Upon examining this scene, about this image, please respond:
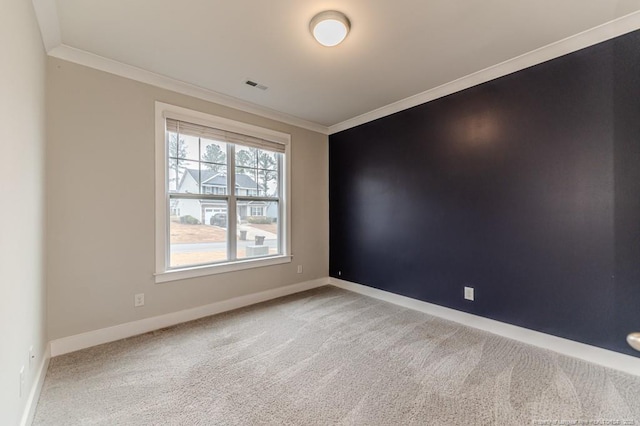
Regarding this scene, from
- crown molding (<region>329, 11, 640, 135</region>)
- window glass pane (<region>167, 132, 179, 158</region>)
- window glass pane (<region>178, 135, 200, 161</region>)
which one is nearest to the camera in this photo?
crown molding (<region>329, 11, 640, 135</region>)

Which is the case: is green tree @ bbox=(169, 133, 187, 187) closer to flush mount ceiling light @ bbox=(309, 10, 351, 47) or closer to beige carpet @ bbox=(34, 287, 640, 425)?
beige carpet @ bbox=(34, 287, 640, 425)

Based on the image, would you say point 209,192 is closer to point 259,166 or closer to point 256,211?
point 256,211

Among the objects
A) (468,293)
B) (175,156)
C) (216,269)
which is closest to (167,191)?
(175,156)

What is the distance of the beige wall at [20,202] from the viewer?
48.3 inches

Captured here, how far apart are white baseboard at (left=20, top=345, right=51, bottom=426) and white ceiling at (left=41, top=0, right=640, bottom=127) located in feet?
8.30

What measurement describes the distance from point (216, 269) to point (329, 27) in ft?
8.89

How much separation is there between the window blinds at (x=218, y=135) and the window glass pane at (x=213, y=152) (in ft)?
0.25

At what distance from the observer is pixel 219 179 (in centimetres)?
329

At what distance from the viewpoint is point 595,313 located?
2.10m

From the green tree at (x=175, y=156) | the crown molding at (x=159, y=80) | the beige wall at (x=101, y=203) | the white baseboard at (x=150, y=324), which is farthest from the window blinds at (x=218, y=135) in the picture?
the white baseboard at (x=150, y=324)

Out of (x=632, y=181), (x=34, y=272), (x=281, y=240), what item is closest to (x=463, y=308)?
(x=632, y=181)

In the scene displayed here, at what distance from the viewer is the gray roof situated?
3098mm

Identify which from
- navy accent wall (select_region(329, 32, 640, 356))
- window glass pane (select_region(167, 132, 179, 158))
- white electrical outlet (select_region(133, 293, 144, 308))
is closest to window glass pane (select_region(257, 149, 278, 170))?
window glass pane (select_region(167, 132, 179, 158))

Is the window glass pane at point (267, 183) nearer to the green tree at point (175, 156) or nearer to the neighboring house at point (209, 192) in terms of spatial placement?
the neighboring house at point (209, 192)
